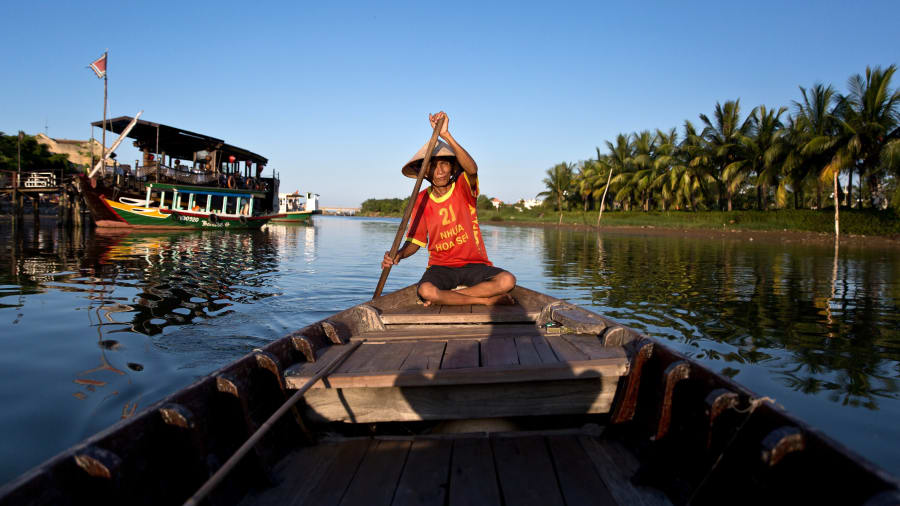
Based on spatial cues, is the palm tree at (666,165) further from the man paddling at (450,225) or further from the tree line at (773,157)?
the man paddling at (450,225)

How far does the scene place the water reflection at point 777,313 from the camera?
4.09 meters

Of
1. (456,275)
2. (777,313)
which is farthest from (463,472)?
(777,313)

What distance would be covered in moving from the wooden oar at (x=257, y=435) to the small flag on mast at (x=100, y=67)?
25004 millimetres

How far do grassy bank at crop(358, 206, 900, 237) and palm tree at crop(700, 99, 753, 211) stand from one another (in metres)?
2.13

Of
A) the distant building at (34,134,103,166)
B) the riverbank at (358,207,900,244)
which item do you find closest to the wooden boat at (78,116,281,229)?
the riverbank at (358,207,900,244)

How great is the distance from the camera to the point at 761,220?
26.7 meters

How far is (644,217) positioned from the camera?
3528 centimetres

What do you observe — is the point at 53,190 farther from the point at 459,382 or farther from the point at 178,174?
the point at 459,382

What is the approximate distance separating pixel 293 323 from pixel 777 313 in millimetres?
6496

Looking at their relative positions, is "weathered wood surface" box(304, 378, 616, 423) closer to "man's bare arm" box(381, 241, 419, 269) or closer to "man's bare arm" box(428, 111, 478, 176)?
"man's bare arm" box(381, 241, 419, 269)

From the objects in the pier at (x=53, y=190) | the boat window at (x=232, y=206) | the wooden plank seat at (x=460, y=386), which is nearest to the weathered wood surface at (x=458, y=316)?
the wooden plank seat at (x=460, y=386)

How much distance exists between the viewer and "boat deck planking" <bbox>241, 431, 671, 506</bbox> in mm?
1849

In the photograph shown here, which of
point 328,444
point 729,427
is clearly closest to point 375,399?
point 328,444

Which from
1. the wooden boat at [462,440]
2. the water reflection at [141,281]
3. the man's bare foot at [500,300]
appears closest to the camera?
the wooden boat at [462,440]
